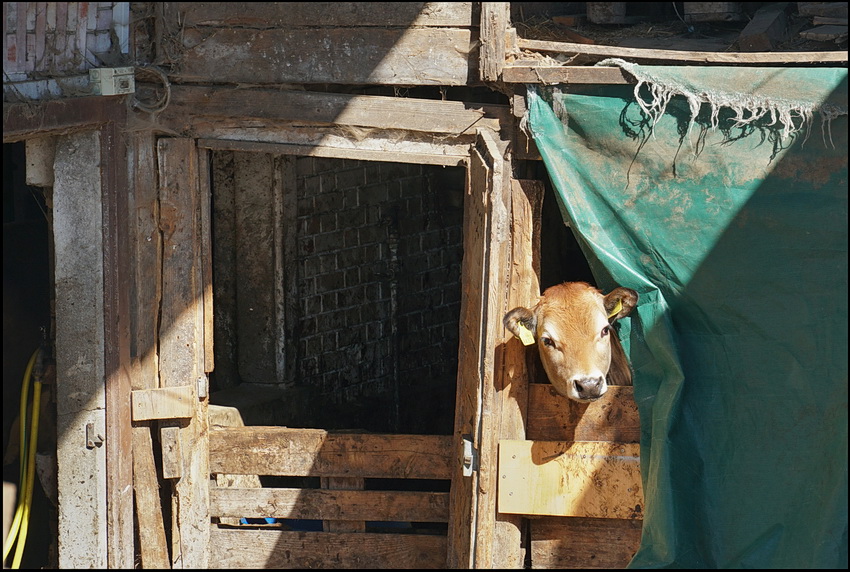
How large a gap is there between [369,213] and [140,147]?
2.75 m

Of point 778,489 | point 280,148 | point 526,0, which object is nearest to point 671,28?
point 526,0

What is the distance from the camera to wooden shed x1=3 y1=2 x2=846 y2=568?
5.80 metres

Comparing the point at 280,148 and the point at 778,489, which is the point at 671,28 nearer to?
the point at 280,148

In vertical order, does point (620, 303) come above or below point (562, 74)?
below

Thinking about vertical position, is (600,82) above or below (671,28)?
below

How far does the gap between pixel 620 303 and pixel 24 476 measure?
13.0ft

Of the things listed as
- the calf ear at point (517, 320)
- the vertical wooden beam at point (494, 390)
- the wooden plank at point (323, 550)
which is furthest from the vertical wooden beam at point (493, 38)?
the wooden plank at point (323, 550)

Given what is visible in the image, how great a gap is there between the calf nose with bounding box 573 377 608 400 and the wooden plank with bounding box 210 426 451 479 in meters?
1.04

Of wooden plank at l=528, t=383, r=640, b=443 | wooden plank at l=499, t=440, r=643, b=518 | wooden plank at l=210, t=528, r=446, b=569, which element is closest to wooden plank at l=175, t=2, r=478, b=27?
wooden plank at l=528, t=383, r=640, b=443

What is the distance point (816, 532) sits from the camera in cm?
489

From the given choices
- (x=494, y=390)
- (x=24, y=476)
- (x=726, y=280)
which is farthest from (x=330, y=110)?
(x=24, y=476)

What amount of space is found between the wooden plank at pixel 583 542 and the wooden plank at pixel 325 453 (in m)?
0.70

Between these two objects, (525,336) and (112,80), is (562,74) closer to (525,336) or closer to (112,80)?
(525,336)

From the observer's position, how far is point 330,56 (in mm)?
5938
